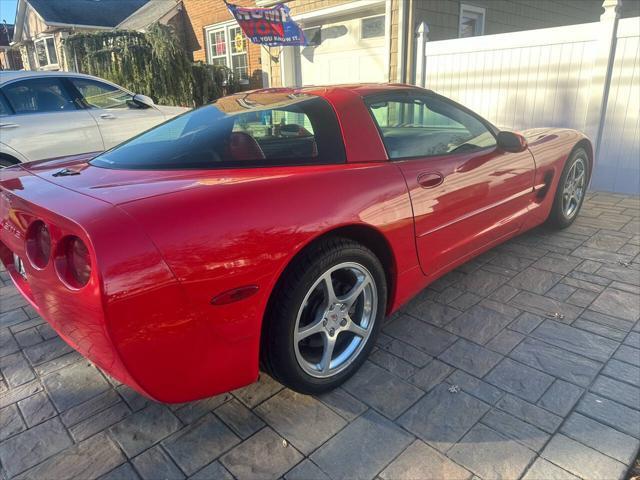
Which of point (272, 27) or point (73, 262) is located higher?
point (272, 27)

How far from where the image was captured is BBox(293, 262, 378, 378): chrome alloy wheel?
7.16 ft

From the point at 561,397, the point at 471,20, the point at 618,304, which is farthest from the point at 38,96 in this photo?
the point at 471,20

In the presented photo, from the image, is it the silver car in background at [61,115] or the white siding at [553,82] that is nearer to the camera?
the silver car in background at [61,115]

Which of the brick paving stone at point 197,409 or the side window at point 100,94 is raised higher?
the side window at point 100,94

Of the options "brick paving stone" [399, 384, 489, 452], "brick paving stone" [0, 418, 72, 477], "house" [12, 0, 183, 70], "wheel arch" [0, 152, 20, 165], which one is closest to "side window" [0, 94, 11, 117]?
"wheel arch" [0, 152, 20, 165]

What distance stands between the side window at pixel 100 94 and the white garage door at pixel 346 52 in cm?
430

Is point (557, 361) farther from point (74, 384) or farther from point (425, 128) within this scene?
point (74, 384)

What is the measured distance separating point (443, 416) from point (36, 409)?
1933mm

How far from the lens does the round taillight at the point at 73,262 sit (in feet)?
5.41

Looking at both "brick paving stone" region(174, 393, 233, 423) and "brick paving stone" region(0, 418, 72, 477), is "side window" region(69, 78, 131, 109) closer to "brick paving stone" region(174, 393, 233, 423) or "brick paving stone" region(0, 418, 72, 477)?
"brick paving stone" region(0, 418, 72, 477)

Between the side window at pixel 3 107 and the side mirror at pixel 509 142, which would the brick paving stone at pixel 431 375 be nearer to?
the side mirror at pixel 509 142

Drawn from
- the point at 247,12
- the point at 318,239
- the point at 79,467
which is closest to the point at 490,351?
the point at 318,239

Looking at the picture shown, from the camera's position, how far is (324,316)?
7.27 ft

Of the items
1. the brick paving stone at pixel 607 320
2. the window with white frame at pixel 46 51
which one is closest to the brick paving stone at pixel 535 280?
the brick paving stone at pixel 607 320
